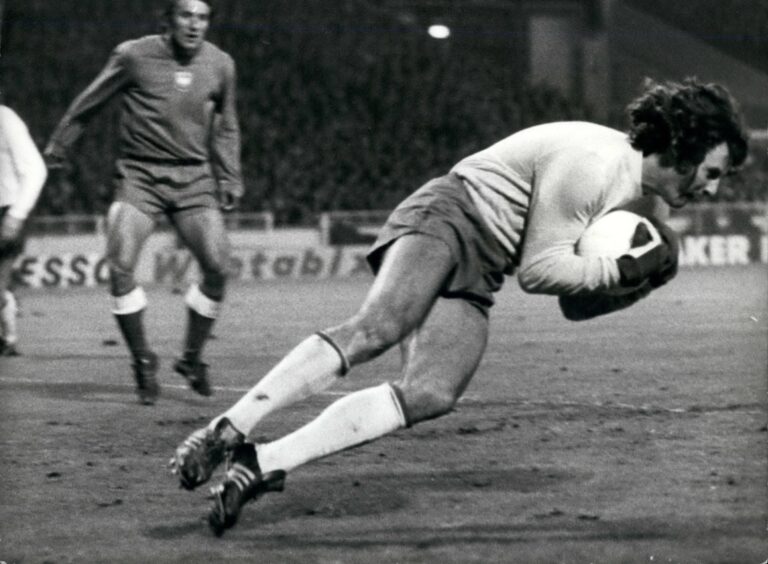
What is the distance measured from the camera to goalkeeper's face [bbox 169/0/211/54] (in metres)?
7.86

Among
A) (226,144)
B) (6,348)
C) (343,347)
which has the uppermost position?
(226,144)

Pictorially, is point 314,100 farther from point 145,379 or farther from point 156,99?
point 145,379

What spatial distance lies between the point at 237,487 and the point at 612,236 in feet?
4.64

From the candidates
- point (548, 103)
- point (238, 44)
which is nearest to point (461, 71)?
point (548, 103)

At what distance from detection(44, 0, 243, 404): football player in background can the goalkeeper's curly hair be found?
12.3ft

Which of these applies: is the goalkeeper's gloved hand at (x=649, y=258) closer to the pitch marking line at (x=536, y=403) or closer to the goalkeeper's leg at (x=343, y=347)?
the goalkeeper's leg at (x=343, y=347)

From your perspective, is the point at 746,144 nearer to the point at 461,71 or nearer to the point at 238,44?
the point at 238,44

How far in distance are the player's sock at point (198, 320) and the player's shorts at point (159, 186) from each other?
51 centimetres

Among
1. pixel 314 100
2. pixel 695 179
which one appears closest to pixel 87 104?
pixel 695 179

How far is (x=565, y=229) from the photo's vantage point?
15.0ft

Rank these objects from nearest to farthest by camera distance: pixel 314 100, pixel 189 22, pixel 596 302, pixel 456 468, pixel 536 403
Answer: pixel 596 302
pixel 456 468
pixel 536 403
pixel 189 22
pixel 314 100

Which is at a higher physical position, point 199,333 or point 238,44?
point 238,44

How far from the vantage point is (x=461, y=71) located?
32.6 metres

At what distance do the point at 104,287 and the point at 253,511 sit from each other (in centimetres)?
1792
